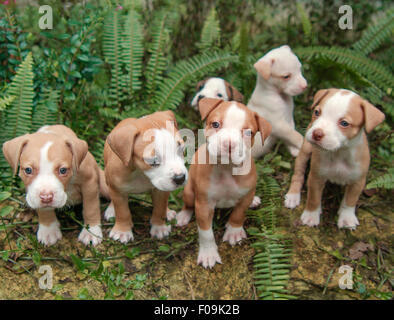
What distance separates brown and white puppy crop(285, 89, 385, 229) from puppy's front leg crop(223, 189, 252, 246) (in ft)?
2.76

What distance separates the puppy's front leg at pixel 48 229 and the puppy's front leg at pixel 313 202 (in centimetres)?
293

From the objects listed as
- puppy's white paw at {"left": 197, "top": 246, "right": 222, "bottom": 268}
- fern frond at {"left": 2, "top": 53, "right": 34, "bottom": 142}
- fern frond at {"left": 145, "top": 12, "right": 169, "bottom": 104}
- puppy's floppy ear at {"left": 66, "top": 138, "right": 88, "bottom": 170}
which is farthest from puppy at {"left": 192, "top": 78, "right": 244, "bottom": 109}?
fern frond at {"left": 2, "top": 53, "right": 34, "bottom": 142}

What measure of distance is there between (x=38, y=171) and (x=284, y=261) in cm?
271

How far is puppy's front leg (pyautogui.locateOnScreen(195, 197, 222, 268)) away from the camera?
430 centimetres

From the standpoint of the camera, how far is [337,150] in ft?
14.6

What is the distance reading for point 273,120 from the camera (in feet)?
18.4

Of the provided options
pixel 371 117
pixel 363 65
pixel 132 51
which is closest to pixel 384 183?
pixel 371 117

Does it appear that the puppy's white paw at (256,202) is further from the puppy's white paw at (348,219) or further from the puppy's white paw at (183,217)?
the puppy's white paw at (348,219)

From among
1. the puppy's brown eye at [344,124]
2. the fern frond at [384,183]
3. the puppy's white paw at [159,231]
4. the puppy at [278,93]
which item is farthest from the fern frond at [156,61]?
the fern frond at [384,183]

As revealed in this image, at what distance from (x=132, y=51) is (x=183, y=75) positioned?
0.82m

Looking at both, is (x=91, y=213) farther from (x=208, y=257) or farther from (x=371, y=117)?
(x=371, y=117)
